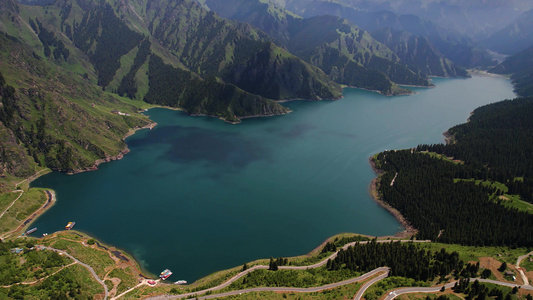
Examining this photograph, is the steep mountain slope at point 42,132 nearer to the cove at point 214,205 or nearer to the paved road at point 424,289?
the cove at point 214,205

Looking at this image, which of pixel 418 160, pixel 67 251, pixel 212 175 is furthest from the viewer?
pixel 418 160

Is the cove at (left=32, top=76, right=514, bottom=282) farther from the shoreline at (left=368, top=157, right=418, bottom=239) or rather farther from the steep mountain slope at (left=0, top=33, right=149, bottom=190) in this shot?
the steep mountain slope at (left=0, top=33, right=149, bottom=190)

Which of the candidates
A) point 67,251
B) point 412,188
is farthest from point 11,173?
point 412,188

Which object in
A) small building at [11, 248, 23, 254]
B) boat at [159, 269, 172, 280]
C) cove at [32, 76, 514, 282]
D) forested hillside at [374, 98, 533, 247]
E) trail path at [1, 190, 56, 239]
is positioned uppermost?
forested hillside at [374, 98, 533, 247]

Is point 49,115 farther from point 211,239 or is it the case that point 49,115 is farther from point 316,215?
point 316,215

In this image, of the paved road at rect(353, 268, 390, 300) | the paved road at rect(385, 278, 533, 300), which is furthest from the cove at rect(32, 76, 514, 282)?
the paved road at rect(385, 278, 533, 300)

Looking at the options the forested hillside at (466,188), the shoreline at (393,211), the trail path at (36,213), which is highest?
the forested hillside at (466,188)

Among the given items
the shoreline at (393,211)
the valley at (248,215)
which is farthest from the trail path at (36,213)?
the shoreline at (393,211)

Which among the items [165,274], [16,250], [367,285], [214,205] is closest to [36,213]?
[16,250]

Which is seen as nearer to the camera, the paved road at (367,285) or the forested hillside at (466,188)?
the paved road at (367,285)
